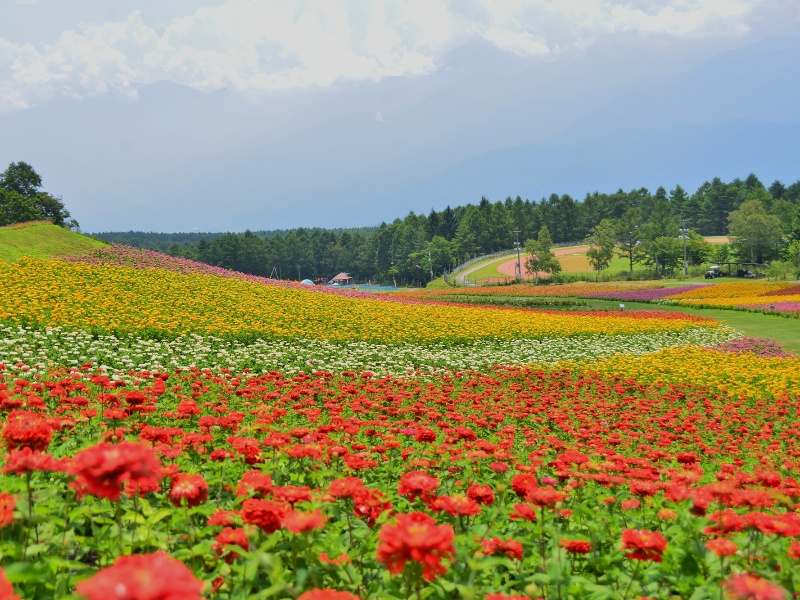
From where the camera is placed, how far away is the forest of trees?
10769 cm

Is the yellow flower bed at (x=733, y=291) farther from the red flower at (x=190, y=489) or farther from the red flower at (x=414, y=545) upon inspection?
the red flower at (x=414, y=545)

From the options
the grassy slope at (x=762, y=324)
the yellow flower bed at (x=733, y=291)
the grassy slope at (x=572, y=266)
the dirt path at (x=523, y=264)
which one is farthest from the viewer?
the grassy slope at (x=572, y=266)

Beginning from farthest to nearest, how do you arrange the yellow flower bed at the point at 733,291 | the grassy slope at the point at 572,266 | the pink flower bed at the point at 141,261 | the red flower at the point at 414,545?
the grassy slope at the point at 572,266
the yellow flower bed at the point at 733,291
the pink flower bed at the point at 141,261
the red flower at the point at 414,545

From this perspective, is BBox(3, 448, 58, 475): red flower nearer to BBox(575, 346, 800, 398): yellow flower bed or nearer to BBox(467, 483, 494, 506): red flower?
BBox(467, 483, 494, 506): red flower

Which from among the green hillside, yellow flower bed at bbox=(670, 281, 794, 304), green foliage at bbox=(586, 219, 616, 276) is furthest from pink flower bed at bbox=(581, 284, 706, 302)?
the green hillside

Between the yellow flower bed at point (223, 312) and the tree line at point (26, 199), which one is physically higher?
the tree line at point (26, 199)

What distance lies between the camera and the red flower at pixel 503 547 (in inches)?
102

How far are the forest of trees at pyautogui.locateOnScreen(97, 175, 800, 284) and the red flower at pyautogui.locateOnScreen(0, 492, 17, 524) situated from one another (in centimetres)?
9703

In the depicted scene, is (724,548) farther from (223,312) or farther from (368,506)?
(223,312)

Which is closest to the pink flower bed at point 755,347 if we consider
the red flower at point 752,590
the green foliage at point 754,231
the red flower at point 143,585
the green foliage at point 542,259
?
the red flower at point 752,590

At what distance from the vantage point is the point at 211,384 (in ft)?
30.1

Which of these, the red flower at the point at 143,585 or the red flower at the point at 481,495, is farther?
the red flower at the point at 481,495

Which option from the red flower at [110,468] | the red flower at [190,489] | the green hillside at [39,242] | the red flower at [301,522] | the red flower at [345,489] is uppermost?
the green hillside at [39,242]

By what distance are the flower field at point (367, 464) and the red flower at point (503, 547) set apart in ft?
0.04
